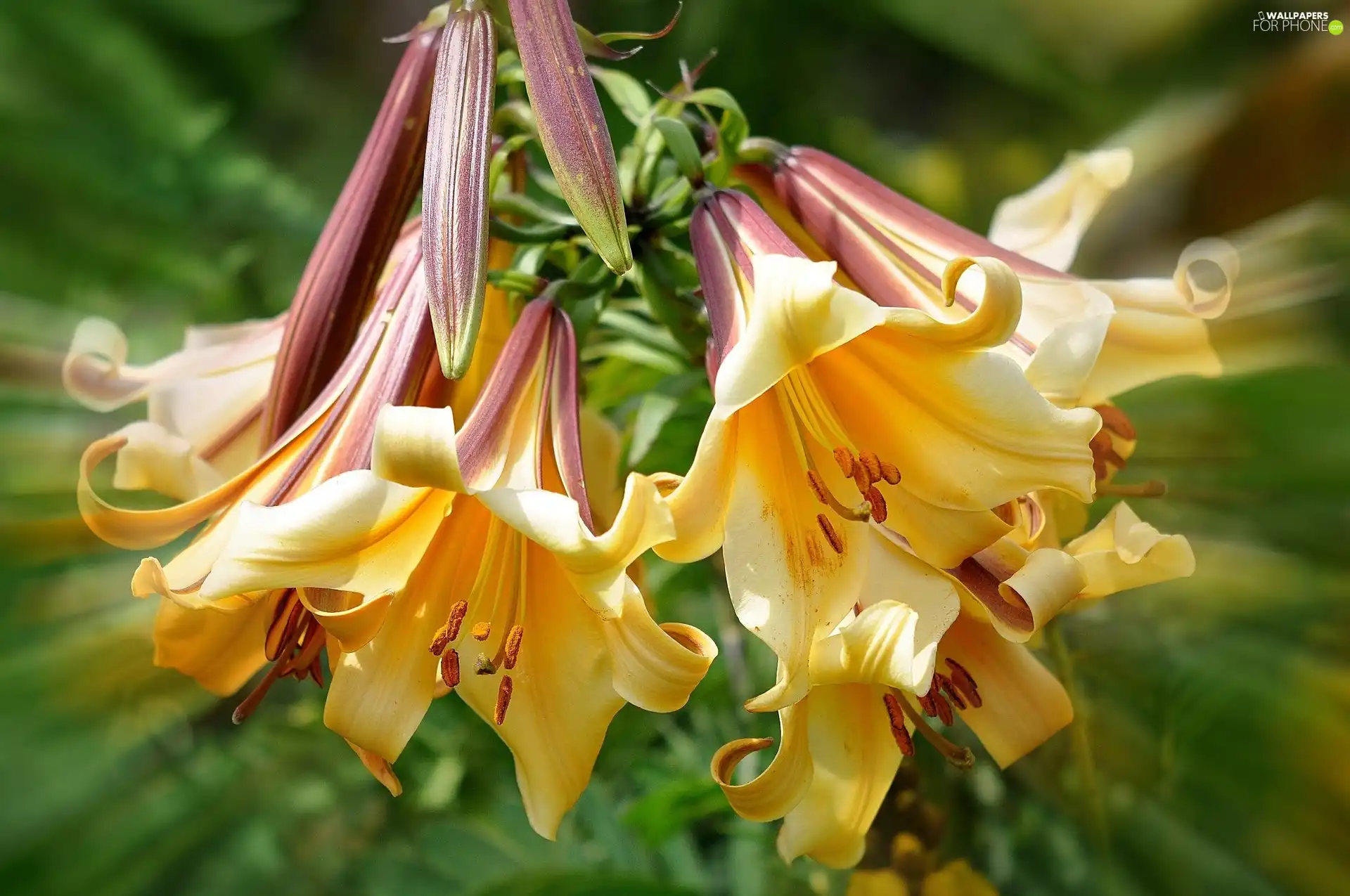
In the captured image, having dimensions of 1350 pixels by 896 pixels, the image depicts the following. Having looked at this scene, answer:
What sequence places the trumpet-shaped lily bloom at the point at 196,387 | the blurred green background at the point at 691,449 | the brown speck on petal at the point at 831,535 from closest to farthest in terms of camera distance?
the brown speck on petal at the point at 831,535 < the trumpet-shaped lily bloom at the point at 196,387 < the blurred green background at the point at 691,449

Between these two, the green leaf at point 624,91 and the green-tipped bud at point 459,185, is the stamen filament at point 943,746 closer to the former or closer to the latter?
the green-tipped bud at point 459,185

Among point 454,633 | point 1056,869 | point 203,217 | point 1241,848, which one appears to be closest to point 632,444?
point 454,633

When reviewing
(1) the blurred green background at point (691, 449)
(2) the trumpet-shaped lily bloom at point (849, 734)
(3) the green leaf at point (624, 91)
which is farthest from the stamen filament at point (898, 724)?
(3) the green leaf at point (624, 91)

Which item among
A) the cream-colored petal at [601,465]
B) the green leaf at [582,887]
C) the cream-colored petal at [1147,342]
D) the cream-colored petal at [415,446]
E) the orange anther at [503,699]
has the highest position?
the cream-colored petal at [415,446]

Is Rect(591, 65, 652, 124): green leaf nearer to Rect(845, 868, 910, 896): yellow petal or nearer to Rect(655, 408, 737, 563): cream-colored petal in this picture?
Rect(655, 408, 737, 563): cream-colored petal

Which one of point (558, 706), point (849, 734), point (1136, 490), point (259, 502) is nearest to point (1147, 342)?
point (1136, 490)

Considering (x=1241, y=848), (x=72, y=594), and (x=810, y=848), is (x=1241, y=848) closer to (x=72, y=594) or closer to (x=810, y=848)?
(x=810, y=848)

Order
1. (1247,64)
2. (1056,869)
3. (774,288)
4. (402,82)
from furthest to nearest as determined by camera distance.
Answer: (1247,64) < (1056,869) < (402,82) < (774,288)
